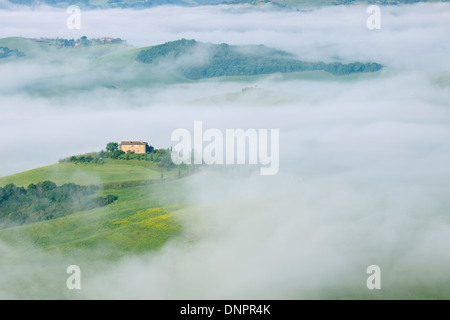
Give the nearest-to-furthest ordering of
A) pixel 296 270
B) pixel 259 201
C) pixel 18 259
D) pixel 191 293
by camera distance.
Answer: pixel 191 293, pixel 296 270, pixel 18 259, pixel 259 201

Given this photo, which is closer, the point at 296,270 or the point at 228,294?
the point at 228,294

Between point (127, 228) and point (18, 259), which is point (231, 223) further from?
point (18, 259)

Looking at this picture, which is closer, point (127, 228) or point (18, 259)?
point (18, 259)

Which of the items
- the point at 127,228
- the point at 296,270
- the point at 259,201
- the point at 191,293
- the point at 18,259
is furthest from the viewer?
the point at 259,201

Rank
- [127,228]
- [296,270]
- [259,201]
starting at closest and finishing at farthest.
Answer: [296,270] → [127,228] → [259,201]
